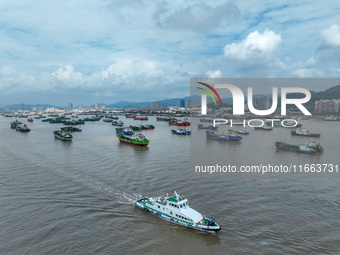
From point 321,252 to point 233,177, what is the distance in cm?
1232

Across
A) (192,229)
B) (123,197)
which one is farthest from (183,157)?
Result: (192,229)

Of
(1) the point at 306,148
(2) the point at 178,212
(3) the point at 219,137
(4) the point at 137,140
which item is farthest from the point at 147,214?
(3) the point at 219,137

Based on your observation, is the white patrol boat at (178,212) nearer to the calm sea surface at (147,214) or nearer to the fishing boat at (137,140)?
the calm sea surface at (147,214)

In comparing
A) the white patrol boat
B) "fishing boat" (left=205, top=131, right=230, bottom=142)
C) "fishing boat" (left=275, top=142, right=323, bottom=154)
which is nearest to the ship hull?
the white patrol boat

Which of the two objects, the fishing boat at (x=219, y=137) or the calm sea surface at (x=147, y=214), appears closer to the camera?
the calm sea surface at (x=147, y=214)

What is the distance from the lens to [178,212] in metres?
16.6

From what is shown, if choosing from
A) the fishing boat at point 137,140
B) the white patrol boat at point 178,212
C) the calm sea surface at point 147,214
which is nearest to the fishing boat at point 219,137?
the fishing boat at point 137,140

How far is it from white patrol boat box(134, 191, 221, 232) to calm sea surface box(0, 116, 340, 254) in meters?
0.46

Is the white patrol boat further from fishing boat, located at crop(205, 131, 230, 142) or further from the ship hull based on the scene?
fishing boat, located at crop(205, 131, 230, 142)

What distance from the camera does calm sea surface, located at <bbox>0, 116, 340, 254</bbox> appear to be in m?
14.4

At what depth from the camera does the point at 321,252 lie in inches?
539

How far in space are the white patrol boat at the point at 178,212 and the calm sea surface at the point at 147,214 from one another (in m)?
0.46

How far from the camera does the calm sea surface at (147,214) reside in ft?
47.3

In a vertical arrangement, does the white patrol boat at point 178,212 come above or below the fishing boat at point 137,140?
below
